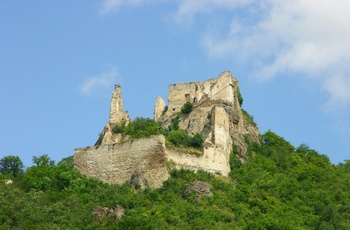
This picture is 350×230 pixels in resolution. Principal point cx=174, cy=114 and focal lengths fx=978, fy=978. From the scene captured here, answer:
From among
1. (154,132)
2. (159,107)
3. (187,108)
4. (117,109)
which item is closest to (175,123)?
(187,108)

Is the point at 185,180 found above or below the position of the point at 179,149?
below

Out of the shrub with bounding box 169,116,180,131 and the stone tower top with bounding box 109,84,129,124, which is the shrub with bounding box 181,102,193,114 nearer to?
the shrub with bounding box 169,116,180,131

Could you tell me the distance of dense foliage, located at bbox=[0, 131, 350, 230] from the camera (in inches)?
1860

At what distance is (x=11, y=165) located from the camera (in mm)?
59344

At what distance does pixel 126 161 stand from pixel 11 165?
26.8 ft

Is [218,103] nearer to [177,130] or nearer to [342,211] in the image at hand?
[177,130]

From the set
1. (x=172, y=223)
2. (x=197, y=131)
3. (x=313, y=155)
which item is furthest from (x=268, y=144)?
(x=172, y=223)

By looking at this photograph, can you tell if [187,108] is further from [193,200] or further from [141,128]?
[193,200]

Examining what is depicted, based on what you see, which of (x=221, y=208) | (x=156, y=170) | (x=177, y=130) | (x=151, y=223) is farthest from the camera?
(x=177, y=130)

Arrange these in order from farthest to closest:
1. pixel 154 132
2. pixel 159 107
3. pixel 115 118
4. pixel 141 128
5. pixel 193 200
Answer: pixel 159 107 → pixel 115 118 → pixel 141 128 → pixel 154 132 → pixel 193 200

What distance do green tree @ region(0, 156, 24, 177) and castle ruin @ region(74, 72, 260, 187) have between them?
411cm

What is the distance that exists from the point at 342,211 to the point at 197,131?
11.5 meters

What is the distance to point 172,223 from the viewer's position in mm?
47594

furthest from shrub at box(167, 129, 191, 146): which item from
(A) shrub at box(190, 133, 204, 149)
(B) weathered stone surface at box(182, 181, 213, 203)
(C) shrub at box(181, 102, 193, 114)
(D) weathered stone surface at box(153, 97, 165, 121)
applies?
(D) weathered stone surface at box(153, 97, 165, 121)
